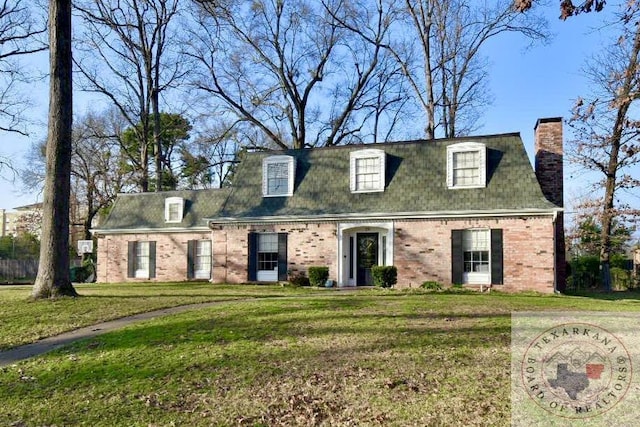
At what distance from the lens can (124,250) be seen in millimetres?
25078

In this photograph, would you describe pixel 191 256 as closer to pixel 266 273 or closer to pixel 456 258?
pixel 266 273

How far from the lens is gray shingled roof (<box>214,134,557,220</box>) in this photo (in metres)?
16.8

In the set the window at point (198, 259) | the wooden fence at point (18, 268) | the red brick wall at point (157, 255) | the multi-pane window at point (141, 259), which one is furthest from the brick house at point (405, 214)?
the wooden fence at point (18, 268)

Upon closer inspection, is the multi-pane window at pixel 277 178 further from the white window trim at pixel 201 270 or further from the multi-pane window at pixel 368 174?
the white window trim at pixel 201 270

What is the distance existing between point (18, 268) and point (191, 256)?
14701mm

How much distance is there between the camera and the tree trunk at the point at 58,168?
40.3ft

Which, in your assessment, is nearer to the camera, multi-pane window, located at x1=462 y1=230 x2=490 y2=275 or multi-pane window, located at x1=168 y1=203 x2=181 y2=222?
multi-pane window, located at x1=462 y1=230 x2=490 y2=275

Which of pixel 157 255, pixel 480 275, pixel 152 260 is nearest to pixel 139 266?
pixel 152 260

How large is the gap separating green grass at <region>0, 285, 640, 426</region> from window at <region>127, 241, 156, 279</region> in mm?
16097

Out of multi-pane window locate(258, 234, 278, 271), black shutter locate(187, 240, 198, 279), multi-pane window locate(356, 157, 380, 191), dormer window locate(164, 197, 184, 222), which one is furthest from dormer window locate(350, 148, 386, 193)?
dormer window locate(164, 197, 184, 222)

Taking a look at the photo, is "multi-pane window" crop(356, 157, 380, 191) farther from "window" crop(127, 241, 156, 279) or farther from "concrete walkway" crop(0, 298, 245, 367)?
"window" crop(127, 241, 156, 279)

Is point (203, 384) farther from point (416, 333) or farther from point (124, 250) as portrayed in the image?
point (124, 250)

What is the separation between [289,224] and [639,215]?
1408 centimetres

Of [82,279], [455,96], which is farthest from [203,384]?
[455,96]
